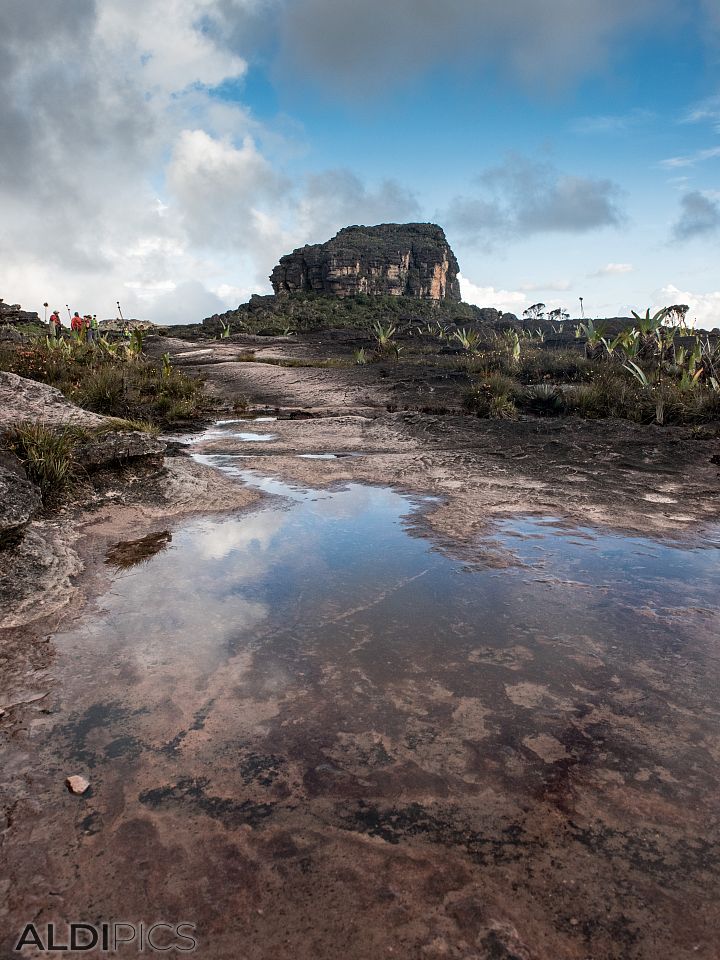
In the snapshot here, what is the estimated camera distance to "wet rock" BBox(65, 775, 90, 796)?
180cm

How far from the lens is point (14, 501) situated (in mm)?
3828

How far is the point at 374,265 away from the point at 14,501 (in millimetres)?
98545

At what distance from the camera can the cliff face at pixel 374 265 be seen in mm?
89688

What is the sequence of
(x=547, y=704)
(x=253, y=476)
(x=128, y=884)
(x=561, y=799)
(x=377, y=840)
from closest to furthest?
(x=128, y=884)
(x=377, y=840)
(x=561, y=799)
(x=547, y=704)
(x=253, y=476)

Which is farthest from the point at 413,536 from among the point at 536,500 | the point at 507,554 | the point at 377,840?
the point at 377,840

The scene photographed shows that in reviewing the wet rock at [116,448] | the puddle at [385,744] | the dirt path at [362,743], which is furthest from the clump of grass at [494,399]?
the puddle at [385,744]

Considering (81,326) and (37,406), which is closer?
(37,406)

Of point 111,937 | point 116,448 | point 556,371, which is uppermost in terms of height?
point 556,371

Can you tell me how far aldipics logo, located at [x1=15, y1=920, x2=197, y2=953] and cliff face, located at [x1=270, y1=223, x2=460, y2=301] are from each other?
89468 mm

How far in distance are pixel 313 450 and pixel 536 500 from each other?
11.8ft

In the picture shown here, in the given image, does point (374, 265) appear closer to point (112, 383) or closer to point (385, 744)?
point (112, 383)

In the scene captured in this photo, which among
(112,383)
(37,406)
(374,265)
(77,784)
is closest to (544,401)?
(112,383)

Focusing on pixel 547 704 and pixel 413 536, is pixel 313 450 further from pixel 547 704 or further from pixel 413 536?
pixel 547 704

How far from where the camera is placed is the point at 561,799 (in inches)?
69.5
